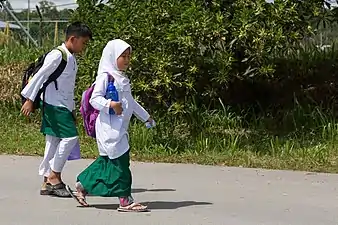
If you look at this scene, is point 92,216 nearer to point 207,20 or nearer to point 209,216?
point 209,216

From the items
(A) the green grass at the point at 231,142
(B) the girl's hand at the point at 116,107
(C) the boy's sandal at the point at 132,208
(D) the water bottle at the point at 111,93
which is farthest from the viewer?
(A) the green grass at the point at 231,142

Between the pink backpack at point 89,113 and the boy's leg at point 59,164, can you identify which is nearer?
the pink backpack at point 89,113

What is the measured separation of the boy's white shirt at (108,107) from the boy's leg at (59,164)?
59 cm

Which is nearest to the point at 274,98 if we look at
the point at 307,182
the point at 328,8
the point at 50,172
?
the point at 328,8

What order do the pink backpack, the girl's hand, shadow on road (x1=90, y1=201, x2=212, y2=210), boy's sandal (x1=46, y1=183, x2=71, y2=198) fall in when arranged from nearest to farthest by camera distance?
A: the girl's hand, the pink backpack, shadow on road (x1=90, y1=201, x2=212, y2=210), boy's sandal (x1=46, y1=183, x2=71, y2=198)

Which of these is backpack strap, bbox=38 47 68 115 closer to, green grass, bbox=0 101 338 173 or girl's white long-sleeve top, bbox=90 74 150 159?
girl's white long-sleeve top, bbox=90 74 150 159

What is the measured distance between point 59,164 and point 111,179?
34.1 inches

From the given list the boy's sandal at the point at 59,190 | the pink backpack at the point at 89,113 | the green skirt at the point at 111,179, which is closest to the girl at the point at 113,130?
the green skirt at the point at 111,179

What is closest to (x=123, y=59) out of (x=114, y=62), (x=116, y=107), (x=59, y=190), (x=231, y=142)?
(x=114, y=62)

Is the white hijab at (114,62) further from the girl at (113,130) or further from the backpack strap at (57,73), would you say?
the backpack strap at (57,73)

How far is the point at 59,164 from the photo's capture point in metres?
7.43

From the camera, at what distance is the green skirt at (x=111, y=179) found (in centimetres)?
678

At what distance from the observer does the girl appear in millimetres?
6730

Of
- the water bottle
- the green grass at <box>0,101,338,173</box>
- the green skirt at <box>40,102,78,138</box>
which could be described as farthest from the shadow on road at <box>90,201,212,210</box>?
the green grass at <box>0,101,338,173</box>
